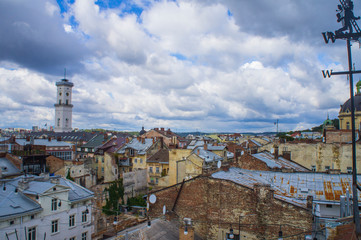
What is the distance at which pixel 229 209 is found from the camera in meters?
21.8

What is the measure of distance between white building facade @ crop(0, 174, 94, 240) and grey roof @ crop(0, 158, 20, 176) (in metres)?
14.0

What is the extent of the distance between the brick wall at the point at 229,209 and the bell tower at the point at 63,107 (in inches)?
5615

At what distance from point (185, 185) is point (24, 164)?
34.6m

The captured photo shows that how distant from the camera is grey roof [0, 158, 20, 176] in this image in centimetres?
3847

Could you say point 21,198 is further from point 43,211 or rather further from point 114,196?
point 114,196

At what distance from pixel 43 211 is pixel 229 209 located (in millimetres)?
16031

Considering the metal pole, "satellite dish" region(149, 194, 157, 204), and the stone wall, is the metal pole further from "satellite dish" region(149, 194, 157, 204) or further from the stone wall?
the stone wall

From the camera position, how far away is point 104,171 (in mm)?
57250

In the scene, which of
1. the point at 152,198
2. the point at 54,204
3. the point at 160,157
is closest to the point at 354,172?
the point at 152,198

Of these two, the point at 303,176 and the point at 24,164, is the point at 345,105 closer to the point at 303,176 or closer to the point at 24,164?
the point at 303,176

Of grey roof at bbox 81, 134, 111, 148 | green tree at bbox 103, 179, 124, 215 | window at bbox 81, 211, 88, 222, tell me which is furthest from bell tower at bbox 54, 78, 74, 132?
window at bbox 81, 211, 88, 222

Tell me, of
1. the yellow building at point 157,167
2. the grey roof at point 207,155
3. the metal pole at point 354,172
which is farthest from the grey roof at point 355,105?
the metal pole at point 354,172

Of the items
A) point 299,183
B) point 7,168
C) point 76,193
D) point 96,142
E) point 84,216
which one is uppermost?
point 96,142

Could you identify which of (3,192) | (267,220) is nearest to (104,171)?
(3,192)
